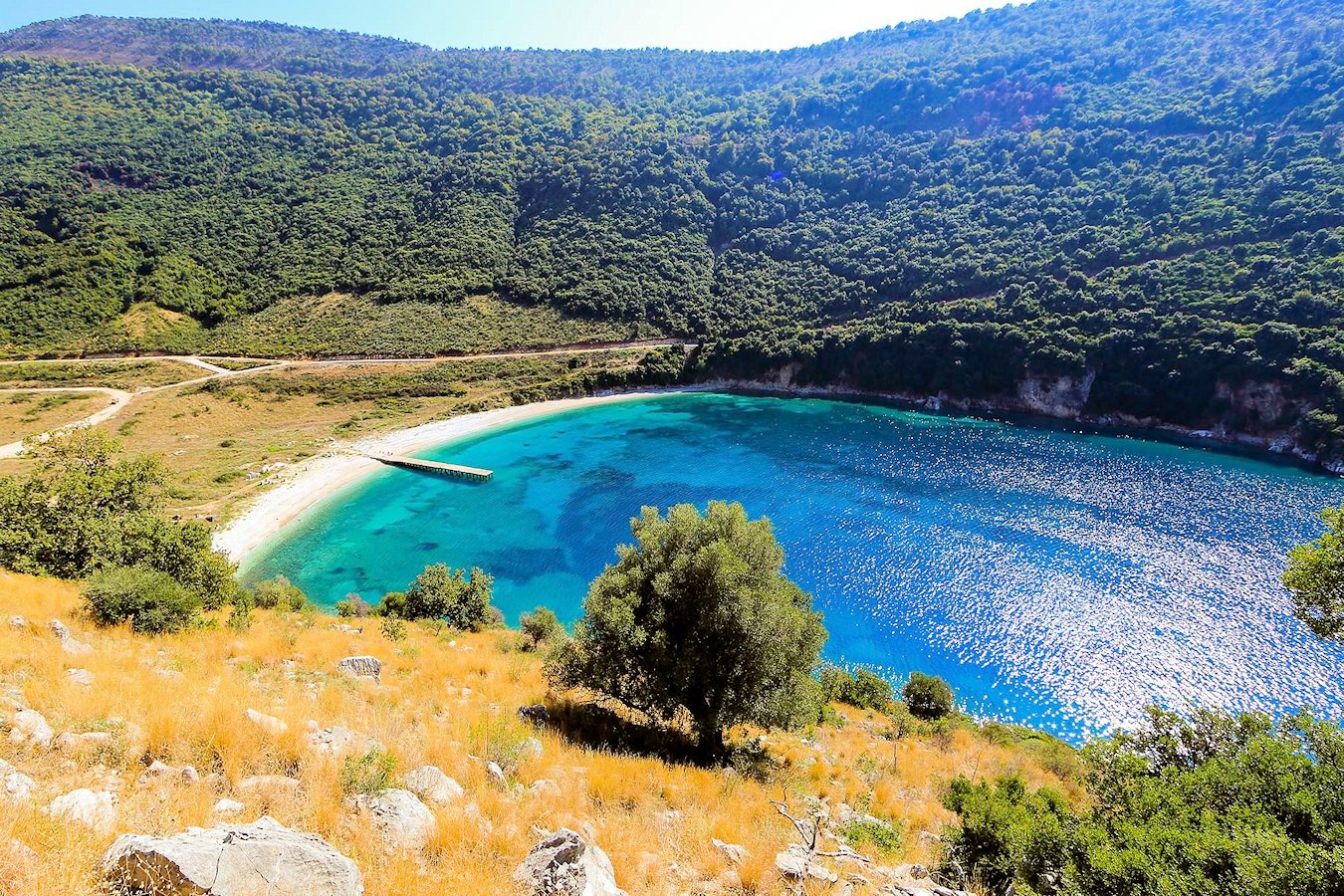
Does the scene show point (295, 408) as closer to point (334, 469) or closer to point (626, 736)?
point (334, 469)

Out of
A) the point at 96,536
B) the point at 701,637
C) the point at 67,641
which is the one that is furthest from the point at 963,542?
the point at 96,536

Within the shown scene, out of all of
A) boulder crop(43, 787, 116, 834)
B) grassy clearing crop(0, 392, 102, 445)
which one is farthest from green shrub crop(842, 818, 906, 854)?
grassy clearing crop(0, 392, 102, 445)

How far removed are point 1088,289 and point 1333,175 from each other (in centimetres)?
3553

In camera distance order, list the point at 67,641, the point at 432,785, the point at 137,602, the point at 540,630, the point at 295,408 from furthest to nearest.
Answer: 1. the point at 295,408
2. the point at 540,630
3. the point at 137,602
4. the point at 67,641
5. the point at 432,785

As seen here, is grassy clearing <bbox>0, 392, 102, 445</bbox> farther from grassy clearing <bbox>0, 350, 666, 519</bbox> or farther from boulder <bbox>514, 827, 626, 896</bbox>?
boulder <bbox>514, 827, 626, 896</bbox>

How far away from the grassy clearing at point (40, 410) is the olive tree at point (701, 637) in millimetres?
72234

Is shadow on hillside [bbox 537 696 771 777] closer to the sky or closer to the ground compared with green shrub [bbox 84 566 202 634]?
closer to the ground

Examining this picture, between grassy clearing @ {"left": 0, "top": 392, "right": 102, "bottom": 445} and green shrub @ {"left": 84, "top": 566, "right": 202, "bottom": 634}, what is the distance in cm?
5865

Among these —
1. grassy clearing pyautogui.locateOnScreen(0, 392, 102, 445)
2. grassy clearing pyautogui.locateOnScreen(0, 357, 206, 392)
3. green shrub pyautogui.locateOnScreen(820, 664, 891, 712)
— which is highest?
grassy clearing pyautogui.locateOnScreen(0, 357, 206, 392)

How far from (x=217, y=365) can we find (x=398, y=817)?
3928 inches

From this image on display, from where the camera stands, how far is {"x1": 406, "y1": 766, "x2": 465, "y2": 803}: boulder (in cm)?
852

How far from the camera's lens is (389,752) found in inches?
376

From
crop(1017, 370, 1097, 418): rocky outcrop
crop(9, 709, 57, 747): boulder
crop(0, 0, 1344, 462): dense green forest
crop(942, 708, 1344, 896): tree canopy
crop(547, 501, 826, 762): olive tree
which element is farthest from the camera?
crop(1017, 370, 1097, 418): rocky outcrop

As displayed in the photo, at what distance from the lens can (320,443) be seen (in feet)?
219
